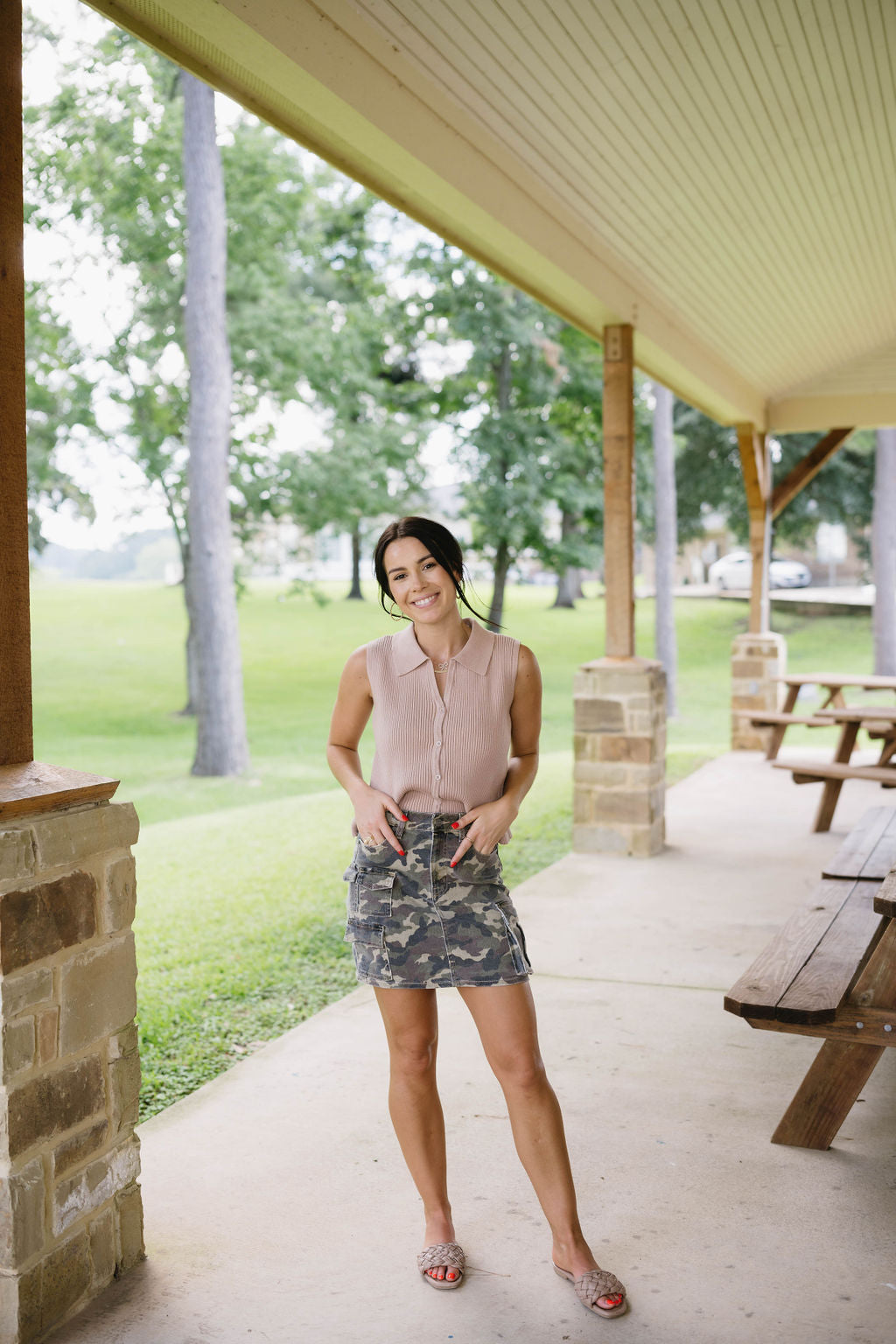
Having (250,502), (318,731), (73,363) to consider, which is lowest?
(318,731)

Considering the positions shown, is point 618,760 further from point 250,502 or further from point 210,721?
point 250,502

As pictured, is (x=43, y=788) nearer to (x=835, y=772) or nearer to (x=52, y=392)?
(x=835, y=772)

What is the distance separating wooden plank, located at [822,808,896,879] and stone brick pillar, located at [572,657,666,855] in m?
1.69

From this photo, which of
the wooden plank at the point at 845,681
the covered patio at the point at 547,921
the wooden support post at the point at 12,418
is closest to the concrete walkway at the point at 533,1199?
the covered patio at the point at 547,921

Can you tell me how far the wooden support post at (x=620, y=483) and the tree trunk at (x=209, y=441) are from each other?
6792mm

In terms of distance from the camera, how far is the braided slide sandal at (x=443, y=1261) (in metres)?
2.49

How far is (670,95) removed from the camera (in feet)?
14.5

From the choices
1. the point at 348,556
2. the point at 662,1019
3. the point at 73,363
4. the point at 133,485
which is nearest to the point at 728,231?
the point at 662,1019

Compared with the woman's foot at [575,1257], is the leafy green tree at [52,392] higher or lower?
higher

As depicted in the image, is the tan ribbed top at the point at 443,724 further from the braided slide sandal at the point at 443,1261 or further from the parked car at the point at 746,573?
the parked car at the point at 746,573

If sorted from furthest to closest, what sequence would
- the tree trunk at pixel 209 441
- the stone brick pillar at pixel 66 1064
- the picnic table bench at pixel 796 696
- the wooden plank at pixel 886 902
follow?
the tree trunk at pixel 209 441
the picnic table bench at pixel 796 696
the wooden plank at pixel 886 902
the stone brick pillar at pixel 66 1064

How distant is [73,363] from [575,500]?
26.2ft

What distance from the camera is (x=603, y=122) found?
179 inches

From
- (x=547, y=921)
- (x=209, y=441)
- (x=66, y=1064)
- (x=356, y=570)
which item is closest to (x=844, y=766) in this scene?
(x=547, y=921)
